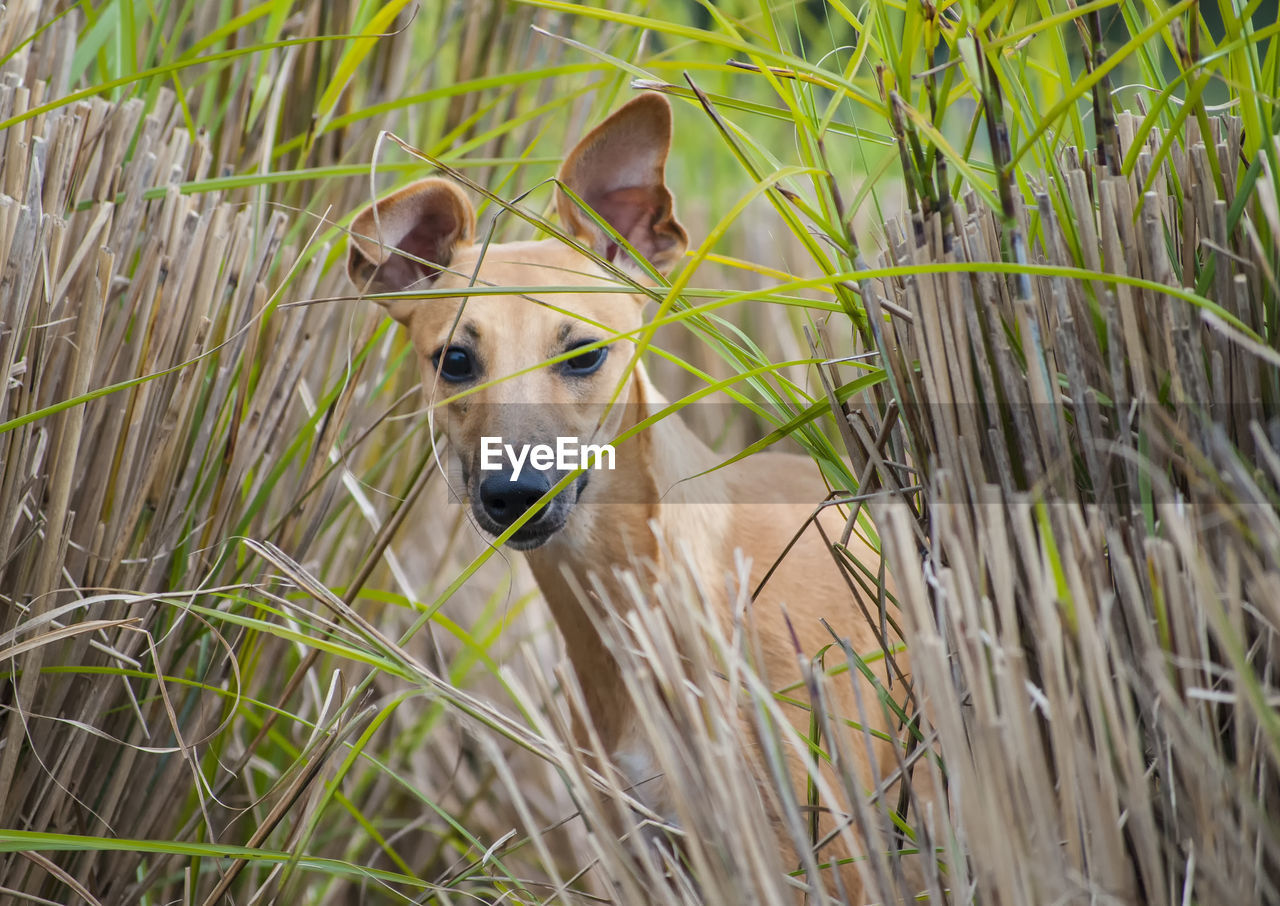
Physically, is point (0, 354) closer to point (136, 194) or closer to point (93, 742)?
point (136, 194)

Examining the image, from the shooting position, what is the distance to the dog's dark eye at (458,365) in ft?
5.65

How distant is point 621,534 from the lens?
1.64 metres

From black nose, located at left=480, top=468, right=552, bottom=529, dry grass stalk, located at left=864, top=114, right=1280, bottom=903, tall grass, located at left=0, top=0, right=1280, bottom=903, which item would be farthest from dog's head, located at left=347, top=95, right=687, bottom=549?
dry grass stalk, located at left=864, top=114, right=1280, bottom=903

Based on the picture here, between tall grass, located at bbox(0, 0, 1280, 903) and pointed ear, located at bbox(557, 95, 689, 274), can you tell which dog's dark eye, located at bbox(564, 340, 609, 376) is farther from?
tall grass, located at bbox(0, 0, 1280, 903)

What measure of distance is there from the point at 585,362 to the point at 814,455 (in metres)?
0.79

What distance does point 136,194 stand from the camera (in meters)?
1.39

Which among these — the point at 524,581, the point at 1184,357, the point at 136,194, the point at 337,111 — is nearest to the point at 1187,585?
the point at 1184,357

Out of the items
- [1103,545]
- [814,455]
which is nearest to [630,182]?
[814,455]

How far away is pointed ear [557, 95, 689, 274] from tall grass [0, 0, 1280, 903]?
0.13 meters

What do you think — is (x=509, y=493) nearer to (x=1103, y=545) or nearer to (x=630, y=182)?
(x=630, y=182)

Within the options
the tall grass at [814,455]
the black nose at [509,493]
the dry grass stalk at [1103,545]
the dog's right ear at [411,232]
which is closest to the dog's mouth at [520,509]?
the black nose at [509,493]

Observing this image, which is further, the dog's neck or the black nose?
the dog's neck

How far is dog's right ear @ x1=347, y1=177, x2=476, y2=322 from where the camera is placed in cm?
168

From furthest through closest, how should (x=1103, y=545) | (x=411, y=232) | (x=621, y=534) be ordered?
(x=411, y=232), (x=621, y=534), (x=1103, y=545)
